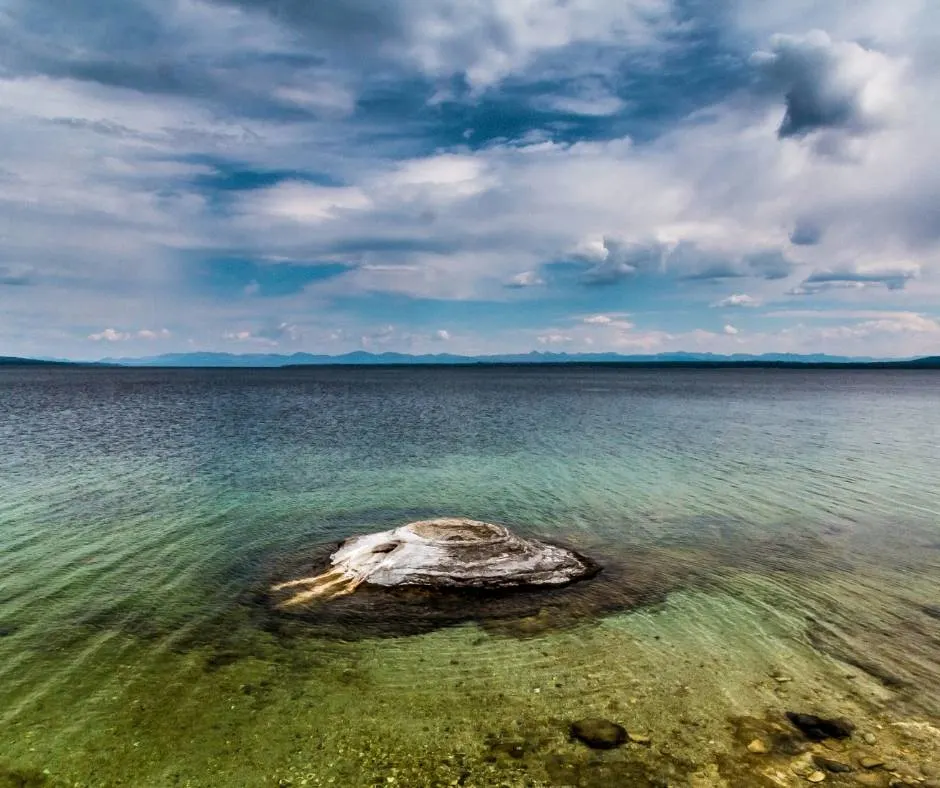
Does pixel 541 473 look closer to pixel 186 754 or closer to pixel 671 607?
pixel 671 607

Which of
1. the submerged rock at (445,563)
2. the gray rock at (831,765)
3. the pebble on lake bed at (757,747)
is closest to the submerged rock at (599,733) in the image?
the pebble on lake bed at (757,747)

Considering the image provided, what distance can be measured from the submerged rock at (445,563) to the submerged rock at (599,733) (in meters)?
7.08

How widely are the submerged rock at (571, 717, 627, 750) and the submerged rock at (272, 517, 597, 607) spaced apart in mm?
7078

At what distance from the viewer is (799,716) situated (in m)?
11.9

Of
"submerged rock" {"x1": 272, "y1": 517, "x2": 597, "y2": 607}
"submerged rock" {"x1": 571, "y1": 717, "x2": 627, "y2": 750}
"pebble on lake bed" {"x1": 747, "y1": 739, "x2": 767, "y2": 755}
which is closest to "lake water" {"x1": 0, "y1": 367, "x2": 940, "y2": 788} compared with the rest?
"pebble on lake bed" {"x1": 747, "y1": 739, "x2": 767, "y2": 755}

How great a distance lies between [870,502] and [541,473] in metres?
17.7

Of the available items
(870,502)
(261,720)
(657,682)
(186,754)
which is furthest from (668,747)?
(870,502)

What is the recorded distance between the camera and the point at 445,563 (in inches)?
758

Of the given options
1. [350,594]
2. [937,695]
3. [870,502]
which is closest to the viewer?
[937,695]

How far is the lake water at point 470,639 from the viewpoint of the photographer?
10664mm

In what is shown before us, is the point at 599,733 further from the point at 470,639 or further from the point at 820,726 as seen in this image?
the point at 470,639

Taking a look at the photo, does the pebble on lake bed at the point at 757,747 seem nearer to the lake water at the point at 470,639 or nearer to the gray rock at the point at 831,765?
the lake water at the point at 470,639

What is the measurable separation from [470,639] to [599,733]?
15.5 feet

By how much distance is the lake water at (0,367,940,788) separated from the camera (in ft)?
35.0
